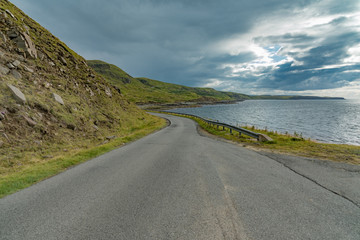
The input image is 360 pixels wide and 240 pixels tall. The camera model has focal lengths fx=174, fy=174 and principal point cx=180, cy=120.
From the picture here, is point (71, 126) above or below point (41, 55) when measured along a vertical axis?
below

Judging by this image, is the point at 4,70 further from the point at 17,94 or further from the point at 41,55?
the point at 41,55

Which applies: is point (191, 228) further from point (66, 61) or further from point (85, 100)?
point (66, 61)

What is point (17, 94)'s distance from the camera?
11.6 m

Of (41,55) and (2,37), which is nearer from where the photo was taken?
(2,37)

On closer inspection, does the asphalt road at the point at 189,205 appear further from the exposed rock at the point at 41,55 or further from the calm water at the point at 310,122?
the calm water at the point at 310,122

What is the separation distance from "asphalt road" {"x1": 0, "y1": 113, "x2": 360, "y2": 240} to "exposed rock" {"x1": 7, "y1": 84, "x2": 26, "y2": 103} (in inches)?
338

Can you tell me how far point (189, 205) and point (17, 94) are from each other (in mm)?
13807

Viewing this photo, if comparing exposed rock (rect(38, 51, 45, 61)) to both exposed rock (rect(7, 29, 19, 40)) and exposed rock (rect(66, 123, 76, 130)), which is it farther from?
exposed rock (rect(66, 123, 76, 130))

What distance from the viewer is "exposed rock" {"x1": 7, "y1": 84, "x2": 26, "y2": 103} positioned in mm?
11456

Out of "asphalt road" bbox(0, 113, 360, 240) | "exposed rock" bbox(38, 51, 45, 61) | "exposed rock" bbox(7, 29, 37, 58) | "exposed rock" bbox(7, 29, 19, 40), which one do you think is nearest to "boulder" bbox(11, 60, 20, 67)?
"exposed rock" bbox(7, 29, 37, 58)

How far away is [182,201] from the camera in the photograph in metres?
4.40

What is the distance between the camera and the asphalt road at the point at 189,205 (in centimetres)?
327

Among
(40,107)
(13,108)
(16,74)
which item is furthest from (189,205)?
(16,74)

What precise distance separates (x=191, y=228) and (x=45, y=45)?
90.9ft
